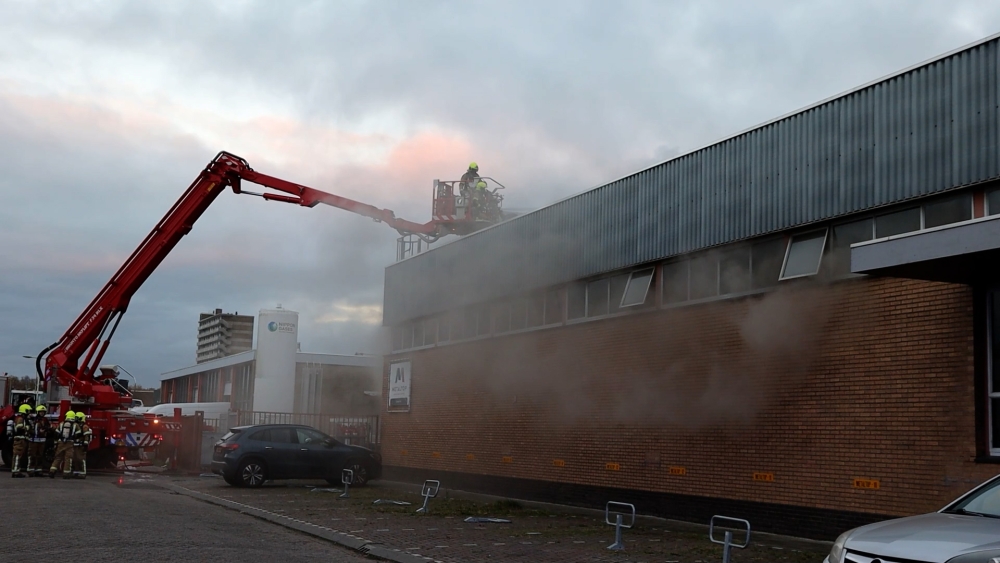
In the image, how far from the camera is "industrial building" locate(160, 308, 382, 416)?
32.5m

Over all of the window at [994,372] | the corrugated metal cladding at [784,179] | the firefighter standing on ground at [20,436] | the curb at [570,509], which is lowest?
the curb at [570,509]

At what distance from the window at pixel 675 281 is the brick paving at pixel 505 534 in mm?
3665

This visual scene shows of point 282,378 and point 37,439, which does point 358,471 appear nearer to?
point 37,439

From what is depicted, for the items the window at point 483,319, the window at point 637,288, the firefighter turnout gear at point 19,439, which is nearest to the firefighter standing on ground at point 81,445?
the firefighter turnout gear at point 19,439

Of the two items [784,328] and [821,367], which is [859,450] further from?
[784,328]

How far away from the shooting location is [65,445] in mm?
21703

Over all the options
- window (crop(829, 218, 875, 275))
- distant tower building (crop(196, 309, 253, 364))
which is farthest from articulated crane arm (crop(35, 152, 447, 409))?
distant tower building (crop(196, 309, 253, 364))

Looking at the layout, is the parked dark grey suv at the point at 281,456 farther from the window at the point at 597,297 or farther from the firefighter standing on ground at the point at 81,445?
the window at the point at 597,297

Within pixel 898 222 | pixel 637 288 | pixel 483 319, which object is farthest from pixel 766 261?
pixel 483 319

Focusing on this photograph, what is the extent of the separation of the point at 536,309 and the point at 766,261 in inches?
266

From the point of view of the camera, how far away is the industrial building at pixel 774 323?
10523mm

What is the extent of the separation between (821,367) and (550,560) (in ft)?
15.6

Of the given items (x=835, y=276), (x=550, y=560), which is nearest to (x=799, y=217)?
(x=835, y=276)

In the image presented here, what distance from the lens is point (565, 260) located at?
18219mm
